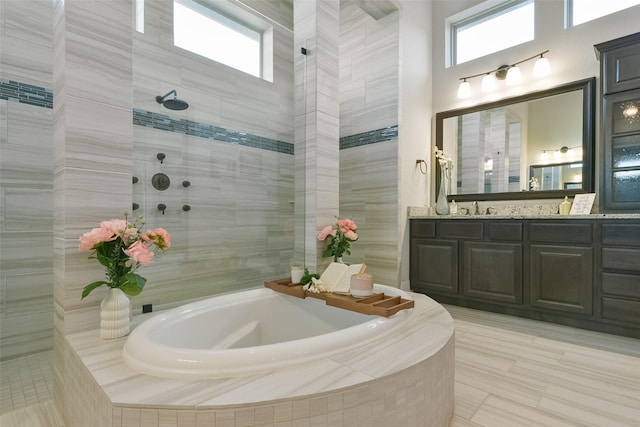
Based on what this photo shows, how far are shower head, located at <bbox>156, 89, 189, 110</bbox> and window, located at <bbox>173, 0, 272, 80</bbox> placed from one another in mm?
443

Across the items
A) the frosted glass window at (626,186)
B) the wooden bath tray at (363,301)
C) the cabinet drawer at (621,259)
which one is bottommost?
the wooden bath tray at (363,301)

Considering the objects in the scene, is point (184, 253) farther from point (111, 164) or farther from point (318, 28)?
point (318, 28)

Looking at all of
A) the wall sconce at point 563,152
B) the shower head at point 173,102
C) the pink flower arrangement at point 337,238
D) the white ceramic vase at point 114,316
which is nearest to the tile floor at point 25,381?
the white ceramic vase at point 114,316

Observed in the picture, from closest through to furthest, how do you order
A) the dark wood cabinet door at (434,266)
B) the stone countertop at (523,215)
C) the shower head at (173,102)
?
the stone countertop at (523,215) → the shower head at (173,102) → the dark wood cabinet door at (434,266)

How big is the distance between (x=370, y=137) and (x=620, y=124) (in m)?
2.02

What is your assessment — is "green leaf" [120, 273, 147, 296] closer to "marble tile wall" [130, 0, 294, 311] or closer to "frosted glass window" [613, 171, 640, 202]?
"marble tile wall" [130, 0, 294, 311]

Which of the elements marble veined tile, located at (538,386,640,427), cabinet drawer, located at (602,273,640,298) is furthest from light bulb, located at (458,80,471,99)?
marble veined tile, located at (538,386,640,427)

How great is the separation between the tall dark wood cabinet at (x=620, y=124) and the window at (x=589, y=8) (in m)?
0.60

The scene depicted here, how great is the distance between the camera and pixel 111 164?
1.44m

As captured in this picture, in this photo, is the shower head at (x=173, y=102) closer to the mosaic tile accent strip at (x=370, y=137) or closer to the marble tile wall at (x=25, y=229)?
the marble tile wall at (x=25, y=229)

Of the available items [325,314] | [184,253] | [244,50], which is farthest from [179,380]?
[244,50]

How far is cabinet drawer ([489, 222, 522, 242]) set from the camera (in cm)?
263

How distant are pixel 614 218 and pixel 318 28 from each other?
254 cm

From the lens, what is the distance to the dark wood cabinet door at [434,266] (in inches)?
118
